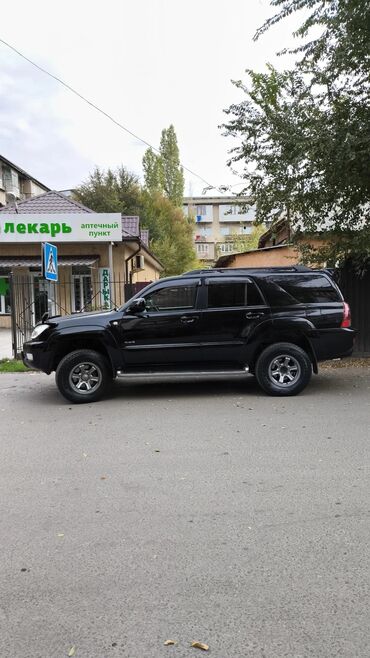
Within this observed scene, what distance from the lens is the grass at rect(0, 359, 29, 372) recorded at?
422 inches

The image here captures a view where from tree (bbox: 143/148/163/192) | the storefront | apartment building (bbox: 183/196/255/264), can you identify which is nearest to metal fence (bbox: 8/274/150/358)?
the storefront

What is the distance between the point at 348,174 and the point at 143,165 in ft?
146

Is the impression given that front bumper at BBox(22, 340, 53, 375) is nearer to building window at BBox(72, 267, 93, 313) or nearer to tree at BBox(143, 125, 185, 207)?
building window at BBox(72, 267, 93, 313)

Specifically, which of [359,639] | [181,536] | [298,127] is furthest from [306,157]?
[359,639]

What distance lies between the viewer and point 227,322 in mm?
7773

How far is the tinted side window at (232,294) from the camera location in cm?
789

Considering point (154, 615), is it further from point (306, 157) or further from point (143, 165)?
point (143, 165)

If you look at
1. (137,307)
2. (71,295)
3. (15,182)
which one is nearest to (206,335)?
(137,307)

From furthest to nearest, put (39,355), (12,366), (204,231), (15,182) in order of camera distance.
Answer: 1. (204,231)
2. (15,182)
3. (12,366)
4. (39,355)

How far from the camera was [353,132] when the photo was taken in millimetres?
8906

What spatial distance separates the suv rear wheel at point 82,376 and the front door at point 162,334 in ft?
1.33

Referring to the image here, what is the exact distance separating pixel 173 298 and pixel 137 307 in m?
0.59

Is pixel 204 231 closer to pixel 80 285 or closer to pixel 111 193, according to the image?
pixel 111 193

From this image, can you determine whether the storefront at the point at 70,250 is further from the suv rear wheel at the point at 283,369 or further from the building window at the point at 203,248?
the building window at the point at 203,248
